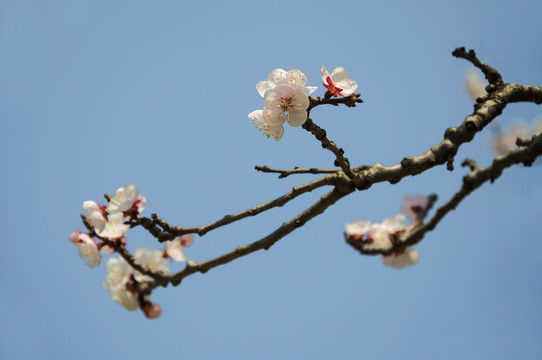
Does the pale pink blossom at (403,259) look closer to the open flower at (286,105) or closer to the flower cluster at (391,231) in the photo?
the flower cluster at (391,231)

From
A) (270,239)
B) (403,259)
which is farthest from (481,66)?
(270,239)

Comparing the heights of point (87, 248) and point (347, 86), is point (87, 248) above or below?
below

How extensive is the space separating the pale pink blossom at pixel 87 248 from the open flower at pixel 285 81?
3.85 ft

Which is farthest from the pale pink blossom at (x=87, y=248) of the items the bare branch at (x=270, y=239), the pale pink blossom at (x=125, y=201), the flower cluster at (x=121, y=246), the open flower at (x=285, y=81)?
the open flower at (x=285, y=81)

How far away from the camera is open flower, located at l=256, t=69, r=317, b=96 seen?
107 inches

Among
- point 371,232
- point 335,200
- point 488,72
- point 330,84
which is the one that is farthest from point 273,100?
point 488,72

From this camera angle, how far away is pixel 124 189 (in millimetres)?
2684

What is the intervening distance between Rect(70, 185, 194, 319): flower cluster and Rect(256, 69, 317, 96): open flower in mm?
866

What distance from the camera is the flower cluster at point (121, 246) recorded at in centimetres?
246

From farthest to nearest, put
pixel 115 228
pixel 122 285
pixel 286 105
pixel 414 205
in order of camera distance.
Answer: pixel 286 105 < pixel 115 228 < pixel 122 285 < pixel 414 205

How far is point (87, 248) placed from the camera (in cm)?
263

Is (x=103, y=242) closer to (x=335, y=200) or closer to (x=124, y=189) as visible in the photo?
(x=124, y=189)

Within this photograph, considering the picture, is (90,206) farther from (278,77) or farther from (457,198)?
(457,198)

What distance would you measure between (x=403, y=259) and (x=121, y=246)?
1.35 metres
